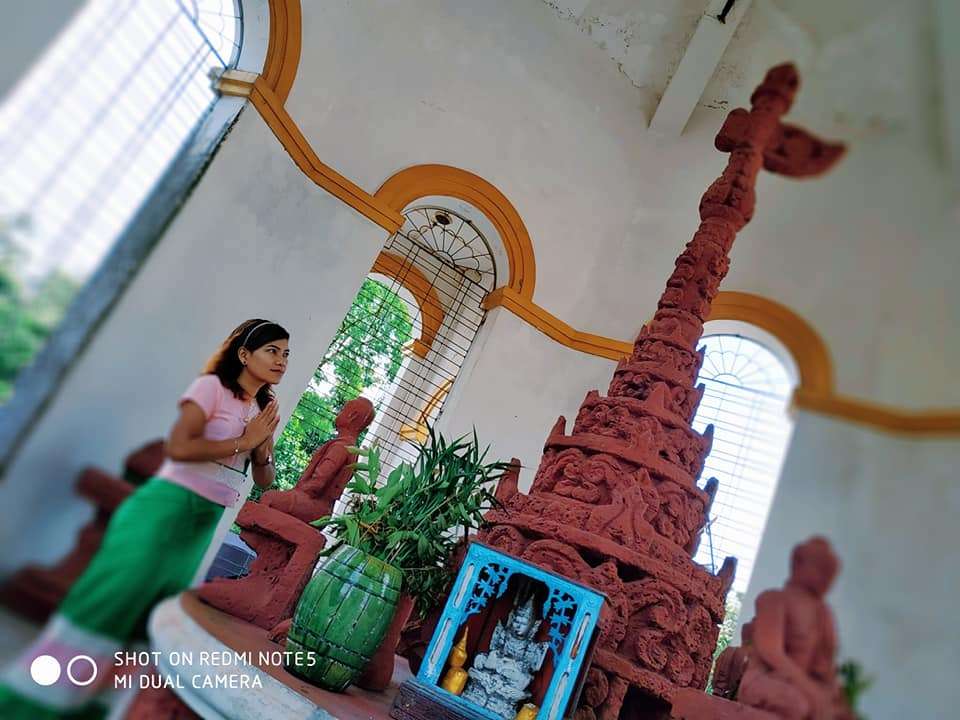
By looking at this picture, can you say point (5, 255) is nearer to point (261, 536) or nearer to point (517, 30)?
point (261, 536)

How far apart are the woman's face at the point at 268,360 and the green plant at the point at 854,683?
2.16 ft

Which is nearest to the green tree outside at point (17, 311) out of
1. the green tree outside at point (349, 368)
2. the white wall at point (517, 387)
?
the green tree outside at point (349, 368)

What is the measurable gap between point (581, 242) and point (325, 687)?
326cm

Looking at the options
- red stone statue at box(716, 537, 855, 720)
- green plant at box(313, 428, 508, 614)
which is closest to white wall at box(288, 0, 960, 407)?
red stone statue at box(716, 537, 855, 720)

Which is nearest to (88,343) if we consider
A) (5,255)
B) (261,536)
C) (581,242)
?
(5,255)

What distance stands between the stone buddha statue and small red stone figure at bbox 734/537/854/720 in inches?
44.2

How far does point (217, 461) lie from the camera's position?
0.72m

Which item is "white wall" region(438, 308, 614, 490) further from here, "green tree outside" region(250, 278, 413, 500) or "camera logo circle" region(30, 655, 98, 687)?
"camera logo circle" region(30, 655, 98, 687)

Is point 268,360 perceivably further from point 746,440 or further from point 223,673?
point 746,440

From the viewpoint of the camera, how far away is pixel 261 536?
85.2 inches

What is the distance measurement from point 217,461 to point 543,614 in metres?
1.11

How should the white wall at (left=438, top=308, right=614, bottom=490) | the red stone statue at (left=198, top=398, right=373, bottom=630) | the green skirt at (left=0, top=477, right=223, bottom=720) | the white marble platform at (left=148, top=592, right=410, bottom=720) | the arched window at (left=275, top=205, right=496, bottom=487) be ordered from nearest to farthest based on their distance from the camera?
the green skirt at (left=0, top=477, right=223, bottom=720) < the white marble platform at (left=148, top=592, right=410, bottom=720) < the red stone statue at (left=198, top=398, right=373, bottom=630) < the white wall at (left=438, top=308, right=614, bottom=490) < the arched window at (left=275, top=205, right=496, bottom=487)

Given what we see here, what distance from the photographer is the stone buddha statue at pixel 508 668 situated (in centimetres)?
158

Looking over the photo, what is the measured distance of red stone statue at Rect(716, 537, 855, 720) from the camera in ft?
1.70
